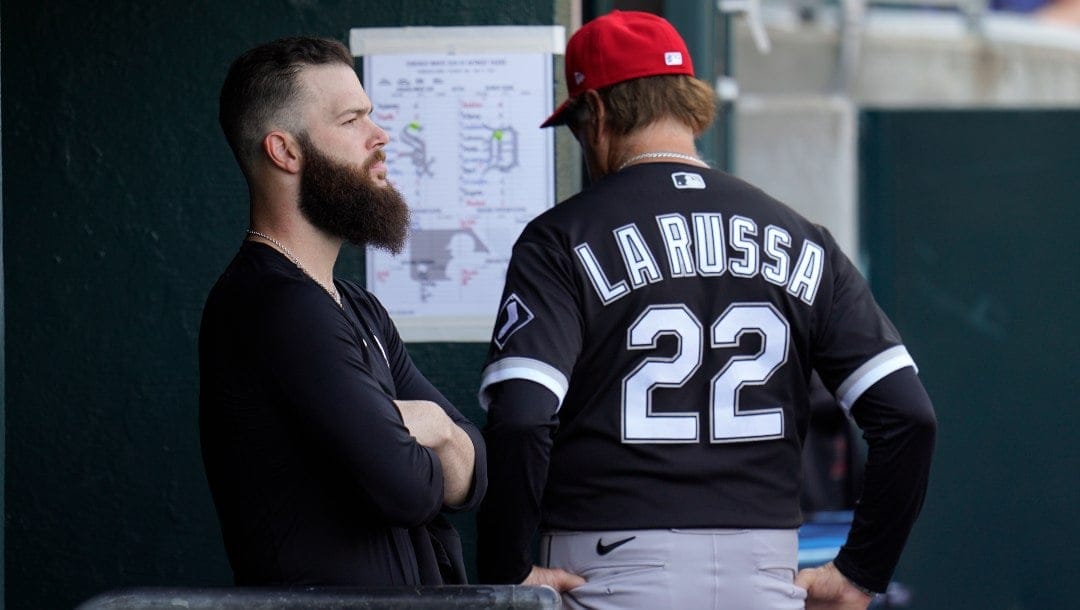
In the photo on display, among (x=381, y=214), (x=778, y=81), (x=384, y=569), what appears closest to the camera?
(x=384, y=569)

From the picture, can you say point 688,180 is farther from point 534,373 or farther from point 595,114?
point 534,373

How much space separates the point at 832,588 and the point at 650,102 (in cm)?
104

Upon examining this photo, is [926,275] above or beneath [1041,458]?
above

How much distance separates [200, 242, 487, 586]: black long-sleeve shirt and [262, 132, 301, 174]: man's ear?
0.66 feet

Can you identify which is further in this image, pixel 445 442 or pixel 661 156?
pixel 661 156

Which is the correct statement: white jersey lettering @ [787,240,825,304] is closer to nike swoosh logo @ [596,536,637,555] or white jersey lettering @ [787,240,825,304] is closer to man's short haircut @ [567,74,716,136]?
man's short haircut @ [567,74,716,136]

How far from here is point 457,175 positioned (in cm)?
405

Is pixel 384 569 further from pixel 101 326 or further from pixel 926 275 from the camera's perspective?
pixel 926 275

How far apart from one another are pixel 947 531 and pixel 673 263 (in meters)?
4.41

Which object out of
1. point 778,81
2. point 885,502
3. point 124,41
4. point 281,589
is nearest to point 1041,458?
point 885,502

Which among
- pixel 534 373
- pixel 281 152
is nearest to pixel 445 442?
pixel 534 373

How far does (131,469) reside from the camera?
4.10 metres

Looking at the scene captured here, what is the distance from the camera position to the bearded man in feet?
8.51

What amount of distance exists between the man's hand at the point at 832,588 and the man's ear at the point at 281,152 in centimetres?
128
